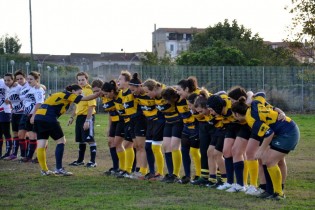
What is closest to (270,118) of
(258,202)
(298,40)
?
(258,202)

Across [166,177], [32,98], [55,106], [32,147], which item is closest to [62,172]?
[55,106]

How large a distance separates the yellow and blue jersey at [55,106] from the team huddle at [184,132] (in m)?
0.02

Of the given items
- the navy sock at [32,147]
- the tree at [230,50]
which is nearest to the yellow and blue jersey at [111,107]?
the navy sock at [32,147]

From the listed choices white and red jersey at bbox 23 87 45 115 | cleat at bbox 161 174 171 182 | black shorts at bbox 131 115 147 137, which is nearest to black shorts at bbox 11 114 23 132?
white and red jersey at bbox 23 87 45 115

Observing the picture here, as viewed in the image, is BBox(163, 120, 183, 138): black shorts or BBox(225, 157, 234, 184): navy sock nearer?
BBox(225, 157, 234, 184): navy sock

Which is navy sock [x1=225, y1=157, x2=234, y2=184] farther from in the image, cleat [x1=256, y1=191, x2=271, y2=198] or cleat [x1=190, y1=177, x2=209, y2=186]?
cleat [x1=256, y1=191, x2=271, y2=198]

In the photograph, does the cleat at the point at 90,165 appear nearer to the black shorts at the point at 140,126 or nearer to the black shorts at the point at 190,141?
the black shorts at the point at 140,126

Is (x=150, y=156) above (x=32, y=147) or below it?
above

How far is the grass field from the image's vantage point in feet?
34.2

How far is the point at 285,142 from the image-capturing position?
10930mm

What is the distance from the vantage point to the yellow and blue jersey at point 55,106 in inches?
567

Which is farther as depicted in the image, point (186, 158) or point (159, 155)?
point (159, 155)

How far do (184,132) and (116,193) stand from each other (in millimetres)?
2140

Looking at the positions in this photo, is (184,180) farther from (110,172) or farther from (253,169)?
(110,172)
